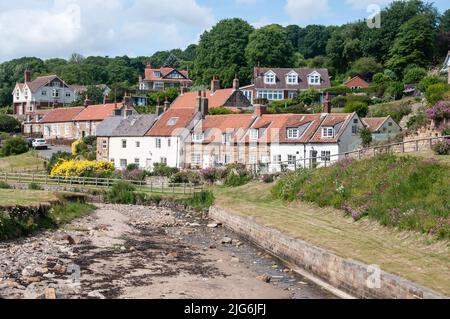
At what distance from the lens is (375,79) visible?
275 feet

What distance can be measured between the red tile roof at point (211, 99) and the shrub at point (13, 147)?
18638 mm

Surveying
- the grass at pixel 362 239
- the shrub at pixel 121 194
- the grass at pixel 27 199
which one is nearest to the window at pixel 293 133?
the shrub at pixel 121 194

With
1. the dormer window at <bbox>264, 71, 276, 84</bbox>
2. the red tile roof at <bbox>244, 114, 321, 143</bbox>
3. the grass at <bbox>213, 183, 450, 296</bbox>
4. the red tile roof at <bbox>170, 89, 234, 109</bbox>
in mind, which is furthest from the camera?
the dormer window at <bbox>264, 71, 276, 84</bbox>

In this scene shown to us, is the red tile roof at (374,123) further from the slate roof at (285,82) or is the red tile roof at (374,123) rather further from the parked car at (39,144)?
the parked car at (39,144)

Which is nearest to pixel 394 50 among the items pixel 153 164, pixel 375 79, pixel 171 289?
pixel 375 79

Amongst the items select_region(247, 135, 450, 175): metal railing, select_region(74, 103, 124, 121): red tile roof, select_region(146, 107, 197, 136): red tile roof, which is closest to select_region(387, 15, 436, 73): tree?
select_region(146, 107, 197, 136): red tile roof

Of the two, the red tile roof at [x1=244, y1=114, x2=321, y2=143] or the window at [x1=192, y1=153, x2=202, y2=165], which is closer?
the red tile roof at [x1=244, y1=114, x2=321, y2=143]

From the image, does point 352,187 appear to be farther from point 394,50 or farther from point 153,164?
point 394,50

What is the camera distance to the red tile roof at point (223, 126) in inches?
2193

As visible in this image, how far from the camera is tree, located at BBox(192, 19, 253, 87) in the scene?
99287mm

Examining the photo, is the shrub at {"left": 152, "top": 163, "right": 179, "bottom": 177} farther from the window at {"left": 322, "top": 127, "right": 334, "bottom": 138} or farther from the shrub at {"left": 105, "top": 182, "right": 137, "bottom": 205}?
the window at {"left": 322, "top": 127, "right": 334, "bottom": 138}

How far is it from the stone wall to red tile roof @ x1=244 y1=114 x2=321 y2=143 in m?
20.9

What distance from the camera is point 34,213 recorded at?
104 feet
